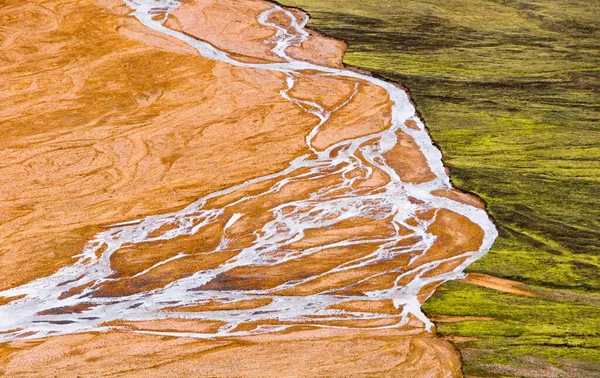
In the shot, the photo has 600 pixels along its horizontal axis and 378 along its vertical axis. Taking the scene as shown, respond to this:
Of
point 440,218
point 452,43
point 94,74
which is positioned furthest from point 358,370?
point 452,43

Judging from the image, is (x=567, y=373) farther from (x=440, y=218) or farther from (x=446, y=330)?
(x=440, y=218)

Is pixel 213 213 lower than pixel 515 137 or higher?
lower

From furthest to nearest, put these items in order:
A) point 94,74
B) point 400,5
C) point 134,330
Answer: point 400,5
point 94,74
point 134,330

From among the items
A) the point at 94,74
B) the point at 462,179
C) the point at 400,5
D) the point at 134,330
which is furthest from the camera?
the point at 400,5

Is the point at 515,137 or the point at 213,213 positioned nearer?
the point at 213,213

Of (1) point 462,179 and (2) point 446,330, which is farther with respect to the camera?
(1) point 462,179
